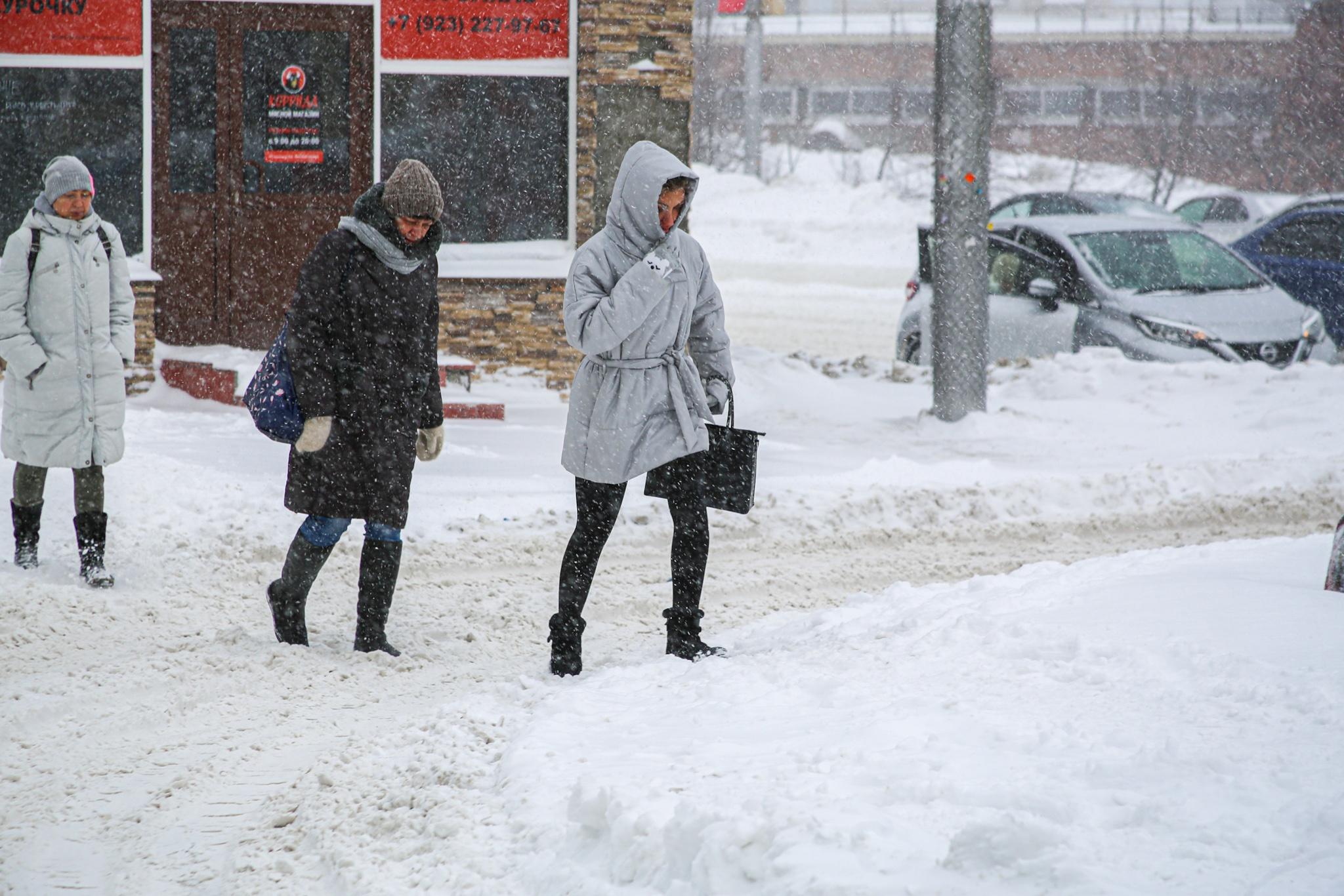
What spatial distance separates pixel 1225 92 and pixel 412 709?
118 ft

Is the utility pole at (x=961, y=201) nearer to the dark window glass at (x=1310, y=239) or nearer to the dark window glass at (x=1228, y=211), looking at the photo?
the dark window glass at (x=1310, y=239)

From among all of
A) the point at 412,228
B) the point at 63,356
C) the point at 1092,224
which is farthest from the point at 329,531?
the point at 1092,224

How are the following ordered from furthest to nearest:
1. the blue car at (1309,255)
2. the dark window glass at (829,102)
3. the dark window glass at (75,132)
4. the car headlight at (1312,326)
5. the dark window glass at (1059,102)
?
the dark window glass at (829,102), the dark window glass at (1059,102), the blue car at (1309,255), the car headlight at (1312,326), the dark window glass at (75,132)

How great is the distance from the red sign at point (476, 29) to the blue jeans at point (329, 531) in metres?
6.92

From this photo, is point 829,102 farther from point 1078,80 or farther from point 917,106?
point 1078,80

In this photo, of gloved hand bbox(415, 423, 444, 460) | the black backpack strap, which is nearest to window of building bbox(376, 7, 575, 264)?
the black backpack strap

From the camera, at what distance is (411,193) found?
463 centimetres

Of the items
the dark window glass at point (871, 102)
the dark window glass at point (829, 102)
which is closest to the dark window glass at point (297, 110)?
the dark window glass at point (871, 102)

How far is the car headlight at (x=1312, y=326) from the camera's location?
38.4 feet

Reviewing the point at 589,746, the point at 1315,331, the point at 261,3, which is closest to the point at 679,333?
the point at 589,746

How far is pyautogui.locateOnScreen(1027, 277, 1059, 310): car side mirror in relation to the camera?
1176 centimetres

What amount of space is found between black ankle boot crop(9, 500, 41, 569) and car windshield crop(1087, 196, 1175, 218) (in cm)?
1392

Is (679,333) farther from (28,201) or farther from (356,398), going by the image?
(28,201)

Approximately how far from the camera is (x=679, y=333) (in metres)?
4.61
